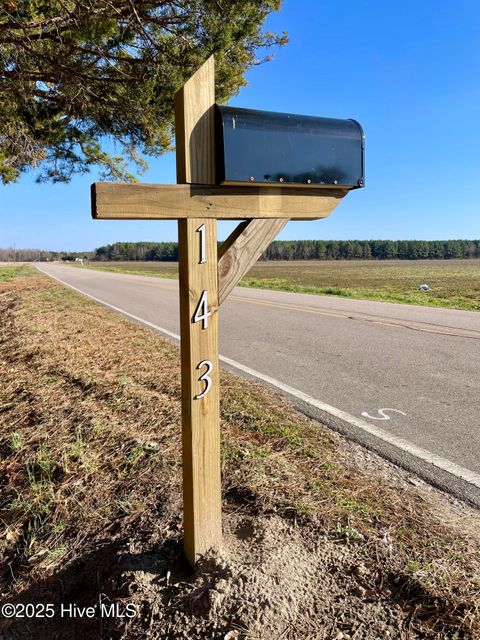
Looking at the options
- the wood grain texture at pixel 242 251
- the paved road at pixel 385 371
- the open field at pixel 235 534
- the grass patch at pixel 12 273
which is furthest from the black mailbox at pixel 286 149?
the grass patch at pixel 12 273

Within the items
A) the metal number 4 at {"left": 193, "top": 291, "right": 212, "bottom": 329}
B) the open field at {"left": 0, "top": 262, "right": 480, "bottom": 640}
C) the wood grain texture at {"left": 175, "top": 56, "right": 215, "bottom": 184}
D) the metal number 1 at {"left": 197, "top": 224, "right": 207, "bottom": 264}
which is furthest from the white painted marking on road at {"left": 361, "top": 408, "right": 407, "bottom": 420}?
the wood grain texture at {"left": 175, "top": 56, "right": 215, "bottom": 184}

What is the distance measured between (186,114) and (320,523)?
200 cm

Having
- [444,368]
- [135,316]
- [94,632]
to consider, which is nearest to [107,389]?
[94,632]

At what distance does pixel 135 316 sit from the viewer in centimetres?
1105

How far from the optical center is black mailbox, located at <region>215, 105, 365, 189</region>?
1886 mm

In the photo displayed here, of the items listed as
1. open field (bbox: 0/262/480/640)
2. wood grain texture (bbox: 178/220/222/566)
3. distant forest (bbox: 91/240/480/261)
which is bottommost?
open field (bbox: 0/262/480/640)

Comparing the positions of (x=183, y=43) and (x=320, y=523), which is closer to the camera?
(x=320, y=523)

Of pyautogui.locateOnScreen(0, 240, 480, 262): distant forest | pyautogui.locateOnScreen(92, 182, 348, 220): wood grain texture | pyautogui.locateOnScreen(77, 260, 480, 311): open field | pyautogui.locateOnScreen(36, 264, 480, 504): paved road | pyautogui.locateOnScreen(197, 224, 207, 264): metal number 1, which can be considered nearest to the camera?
pyautogui.locateOnScreen(92, 182, 348, 220): wood grain texture

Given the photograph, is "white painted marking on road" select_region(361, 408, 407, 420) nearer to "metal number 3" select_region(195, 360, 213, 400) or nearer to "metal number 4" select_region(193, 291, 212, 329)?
"metal number 3" select_region(195, 360, 213, 400)

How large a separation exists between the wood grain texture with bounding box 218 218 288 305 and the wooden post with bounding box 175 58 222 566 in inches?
2.1

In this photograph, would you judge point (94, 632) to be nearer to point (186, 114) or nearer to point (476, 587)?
point (476, 587)

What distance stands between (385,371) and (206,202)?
444 centimetres

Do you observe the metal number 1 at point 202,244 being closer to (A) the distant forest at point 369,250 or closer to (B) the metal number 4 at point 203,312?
(B) the metal number 4 at point 203,312

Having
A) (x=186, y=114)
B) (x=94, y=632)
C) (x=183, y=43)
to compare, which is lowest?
(x=94, y=632)
